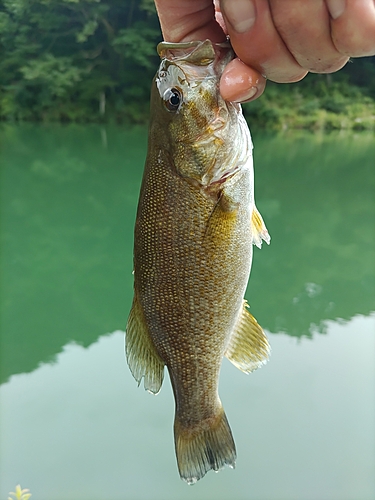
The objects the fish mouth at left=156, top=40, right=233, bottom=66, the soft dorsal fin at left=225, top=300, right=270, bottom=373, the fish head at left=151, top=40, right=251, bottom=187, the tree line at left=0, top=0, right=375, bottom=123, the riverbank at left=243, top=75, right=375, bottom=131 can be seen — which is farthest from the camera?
the riverbank at left=243, top=75, right=375, bottom=131

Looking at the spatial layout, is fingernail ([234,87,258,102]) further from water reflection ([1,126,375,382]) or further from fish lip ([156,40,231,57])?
water reflection ([1,126,375,382])

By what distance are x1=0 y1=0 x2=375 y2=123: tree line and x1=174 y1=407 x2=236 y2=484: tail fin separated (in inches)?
727

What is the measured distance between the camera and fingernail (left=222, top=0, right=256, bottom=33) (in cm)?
90

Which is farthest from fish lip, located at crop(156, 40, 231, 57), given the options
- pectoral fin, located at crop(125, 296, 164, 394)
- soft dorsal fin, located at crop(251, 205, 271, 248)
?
pectoral fin, located at crop(125, 296, 164, 394)

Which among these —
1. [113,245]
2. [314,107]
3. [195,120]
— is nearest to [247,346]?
[195,120]

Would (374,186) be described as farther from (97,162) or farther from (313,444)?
(313,444)

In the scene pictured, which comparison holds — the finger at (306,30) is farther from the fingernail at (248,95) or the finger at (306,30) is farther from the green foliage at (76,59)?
the green foliage at (76,59)

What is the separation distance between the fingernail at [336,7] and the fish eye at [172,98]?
1.85ft

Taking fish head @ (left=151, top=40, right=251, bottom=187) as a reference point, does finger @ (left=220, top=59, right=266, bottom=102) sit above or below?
below

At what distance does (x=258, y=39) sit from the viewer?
97cm

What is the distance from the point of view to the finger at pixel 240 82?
1.11 m

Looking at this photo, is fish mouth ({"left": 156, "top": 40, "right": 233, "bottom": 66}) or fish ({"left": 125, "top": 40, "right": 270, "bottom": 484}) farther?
fish ({"left": 125, "top": 40, "right": 270, "bottom": 484})

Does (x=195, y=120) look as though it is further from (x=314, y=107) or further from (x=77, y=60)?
(x=77, y=60)

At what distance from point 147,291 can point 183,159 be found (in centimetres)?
41
